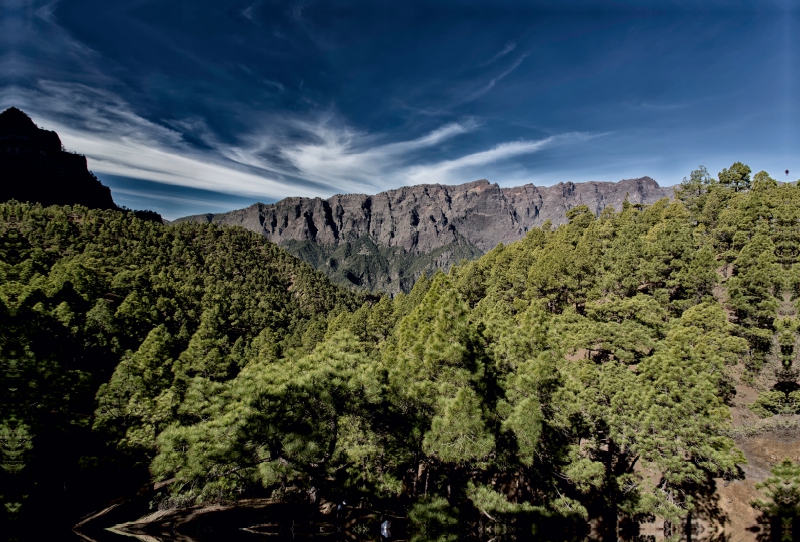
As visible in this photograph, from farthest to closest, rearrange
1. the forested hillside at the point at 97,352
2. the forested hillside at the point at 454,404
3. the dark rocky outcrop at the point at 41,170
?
the dark rocky outcrop at the point at 41,170 < the forested hillside at the point at 97,352 < the forested hillside at the point at 454,404

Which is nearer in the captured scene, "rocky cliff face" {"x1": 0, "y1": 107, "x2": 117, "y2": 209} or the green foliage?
the green foliage

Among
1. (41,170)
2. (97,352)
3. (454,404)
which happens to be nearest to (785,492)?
(454,404)

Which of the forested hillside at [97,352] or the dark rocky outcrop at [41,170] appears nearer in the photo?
the forested hillside at [97,352]

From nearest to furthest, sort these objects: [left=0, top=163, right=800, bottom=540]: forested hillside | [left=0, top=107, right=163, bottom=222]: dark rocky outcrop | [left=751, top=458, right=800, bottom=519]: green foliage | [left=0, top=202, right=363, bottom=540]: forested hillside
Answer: [left=751, top=458, right=800, bottom=519]: green foliage, [left=0, top=163, right=800, bottom=540]: forested hillside, [left=0, top=202, right=363, bottom=540]: forested hillside, [left=0, top=107, right=163, bottom=222]: dark rocky outcrop

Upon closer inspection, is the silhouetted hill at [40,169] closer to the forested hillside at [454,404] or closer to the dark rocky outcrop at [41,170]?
the dark rocky outcrop at [41,170]

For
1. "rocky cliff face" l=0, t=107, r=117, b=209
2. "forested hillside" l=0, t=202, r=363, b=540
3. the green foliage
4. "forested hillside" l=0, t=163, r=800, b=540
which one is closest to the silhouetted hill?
"rocky cliff face" l=0, t=107, r=117, b=209

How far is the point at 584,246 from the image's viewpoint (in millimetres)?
39438

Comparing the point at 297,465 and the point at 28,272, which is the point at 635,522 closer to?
the point at 297,465

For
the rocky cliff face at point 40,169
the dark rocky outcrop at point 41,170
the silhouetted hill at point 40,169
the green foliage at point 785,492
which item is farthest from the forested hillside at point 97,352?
the rocky cliff face at point 40,169

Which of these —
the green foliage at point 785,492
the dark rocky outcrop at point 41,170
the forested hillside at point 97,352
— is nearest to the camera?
the green foliage at point 785,492

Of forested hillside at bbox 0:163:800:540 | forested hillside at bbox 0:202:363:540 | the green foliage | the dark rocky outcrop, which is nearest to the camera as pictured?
the green foliage

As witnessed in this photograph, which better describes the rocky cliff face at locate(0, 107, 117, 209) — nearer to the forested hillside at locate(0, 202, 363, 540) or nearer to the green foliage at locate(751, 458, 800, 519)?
the forested hillside at locate(0, 202, 363, 540)

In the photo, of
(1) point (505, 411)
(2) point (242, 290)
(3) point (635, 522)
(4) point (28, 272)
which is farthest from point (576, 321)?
(2) point (242, 290)

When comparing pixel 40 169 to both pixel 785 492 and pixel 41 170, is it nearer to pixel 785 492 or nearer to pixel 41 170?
pixel 41 170
